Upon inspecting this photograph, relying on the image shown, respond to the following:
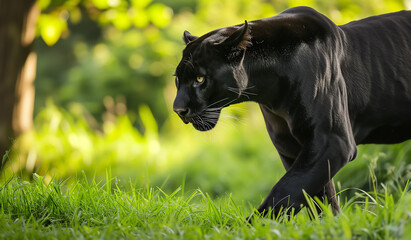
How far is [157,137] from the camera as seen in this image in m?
9.08

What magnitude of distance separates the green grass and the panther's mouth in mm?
431

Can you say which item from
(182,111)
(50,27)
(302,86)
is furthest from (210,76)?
(50,27)

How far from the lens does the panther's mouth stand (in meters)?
2.89

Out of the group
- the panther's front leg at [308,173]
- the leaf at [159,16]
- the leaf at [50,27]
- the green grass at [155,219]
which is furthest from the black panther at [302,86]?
the leaf at [159,16]

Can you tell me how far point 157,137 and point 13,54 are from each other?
3569 mm

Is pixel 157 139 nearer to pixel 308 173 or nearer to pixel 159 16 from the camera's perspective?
pixel 159 16

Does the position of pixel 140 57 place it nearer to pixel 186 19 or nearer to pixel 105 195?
pixel 186 19

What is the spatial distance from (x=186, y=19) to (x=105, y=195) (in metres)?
9.56

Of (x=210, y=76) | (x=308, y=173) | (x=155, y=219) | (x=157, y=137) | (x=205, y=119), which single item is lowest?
(x=157, y=137)

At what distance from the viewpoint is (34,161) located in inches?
259

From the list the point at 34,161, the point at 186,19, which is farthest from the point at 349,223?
the point at 186,19

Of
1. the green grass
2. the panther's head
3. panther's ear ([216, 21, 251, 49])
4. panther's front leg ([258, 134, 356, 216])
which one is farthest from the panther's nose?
panther's front leg ([258, 134, 356, 216])

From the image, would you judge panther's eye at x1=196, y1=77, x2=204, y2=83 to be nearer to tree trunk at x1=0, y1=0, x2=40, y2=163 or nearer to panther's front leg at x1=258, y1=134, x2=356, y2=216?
panther's front leg at x1=258, y1=134, x2=356, y2=216

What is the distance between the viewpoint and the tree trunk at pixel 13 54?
5.92m
